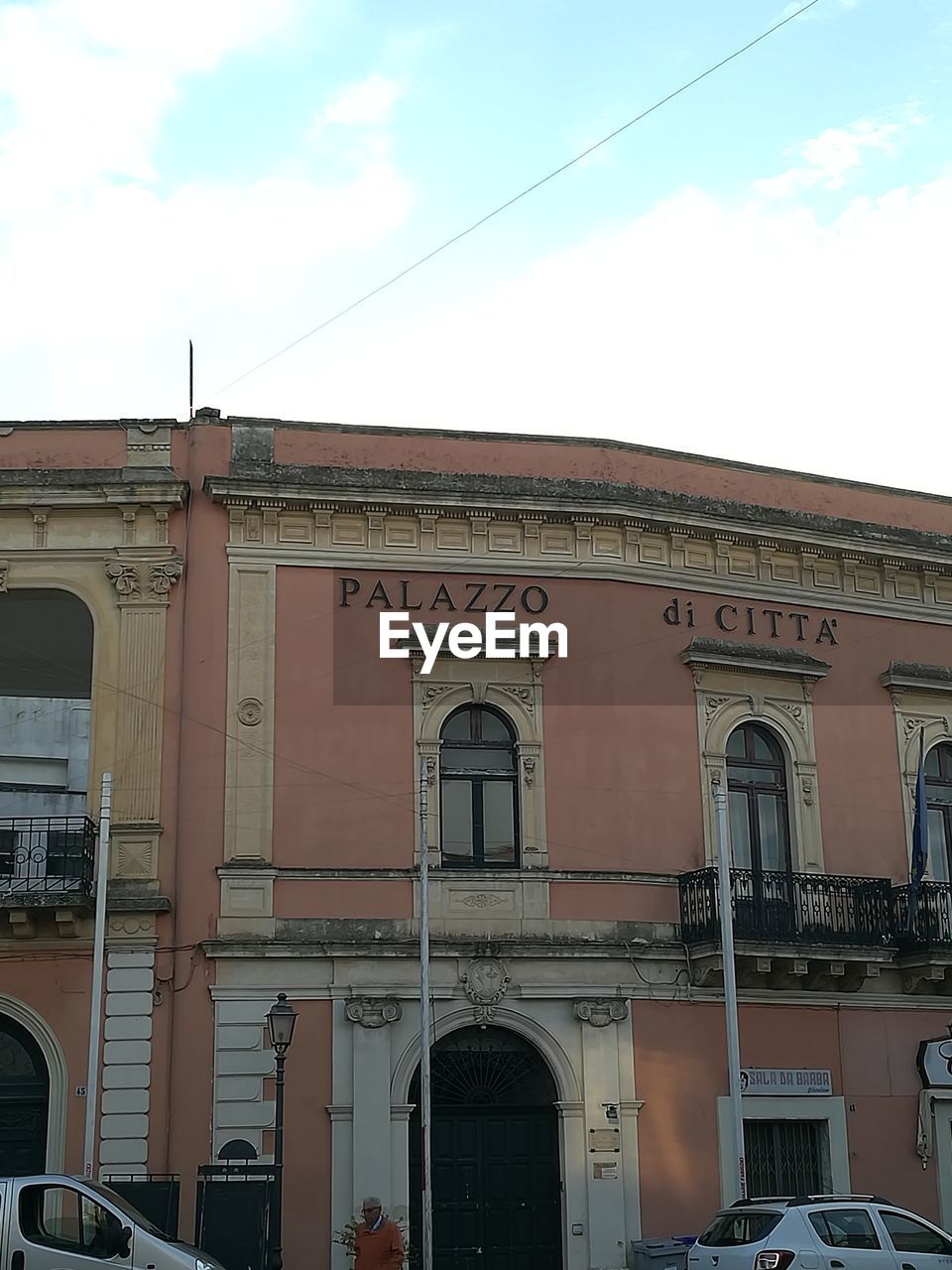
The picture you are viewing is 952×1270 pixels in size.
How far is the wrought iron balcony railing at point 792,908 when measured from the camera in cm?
2120

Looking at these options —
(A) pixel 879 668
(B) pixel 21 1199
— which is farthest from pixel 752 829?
(B) pixel 21 1199

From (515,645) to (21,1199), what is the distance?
9.87 metres

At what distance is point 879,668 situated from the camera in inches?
940

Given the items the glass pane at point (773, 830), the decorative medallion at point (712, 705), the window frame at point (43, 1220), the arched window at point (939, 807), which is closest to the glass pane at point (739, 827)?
the glass pane at point (773, 830)

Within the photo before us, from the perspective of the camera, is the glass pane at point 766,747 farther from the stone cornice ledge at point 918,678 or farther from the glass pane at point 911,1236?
the glass pane at point 911,1236

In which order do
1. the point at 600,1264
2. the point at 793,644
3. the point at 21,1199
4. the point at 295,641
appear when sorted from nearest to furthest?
the point at 21,1199 → the point at 600,1264 → the point at 295,641 → the point at 793,644

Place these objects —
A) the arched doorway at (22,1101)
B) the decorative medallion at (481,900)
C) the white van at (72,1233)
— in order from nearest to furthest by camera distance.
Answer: the white van at (72,1233), the arched doorway at (22,1101), the decorative medallion at (481,900)

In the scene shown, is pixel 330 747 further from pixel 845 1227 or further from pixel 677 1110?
pixel 845 1227

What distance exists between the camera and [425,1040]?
63.5 feet

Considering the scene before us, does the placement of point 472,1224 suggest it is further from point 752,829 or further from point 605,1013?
point 752,829

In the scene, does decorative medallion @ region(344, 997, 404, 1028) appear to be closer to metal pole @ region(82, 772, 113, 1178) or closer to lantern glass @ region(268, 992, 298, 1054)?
lantern glass @ region(268, 992, 298, 1054)

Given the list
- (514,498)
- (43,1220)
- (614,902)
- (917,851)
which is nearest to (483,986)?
(614,902)

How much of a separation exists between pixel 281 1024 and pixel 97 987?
2.23m

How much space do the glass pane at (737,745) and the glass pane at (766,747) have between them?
0.25 metres
